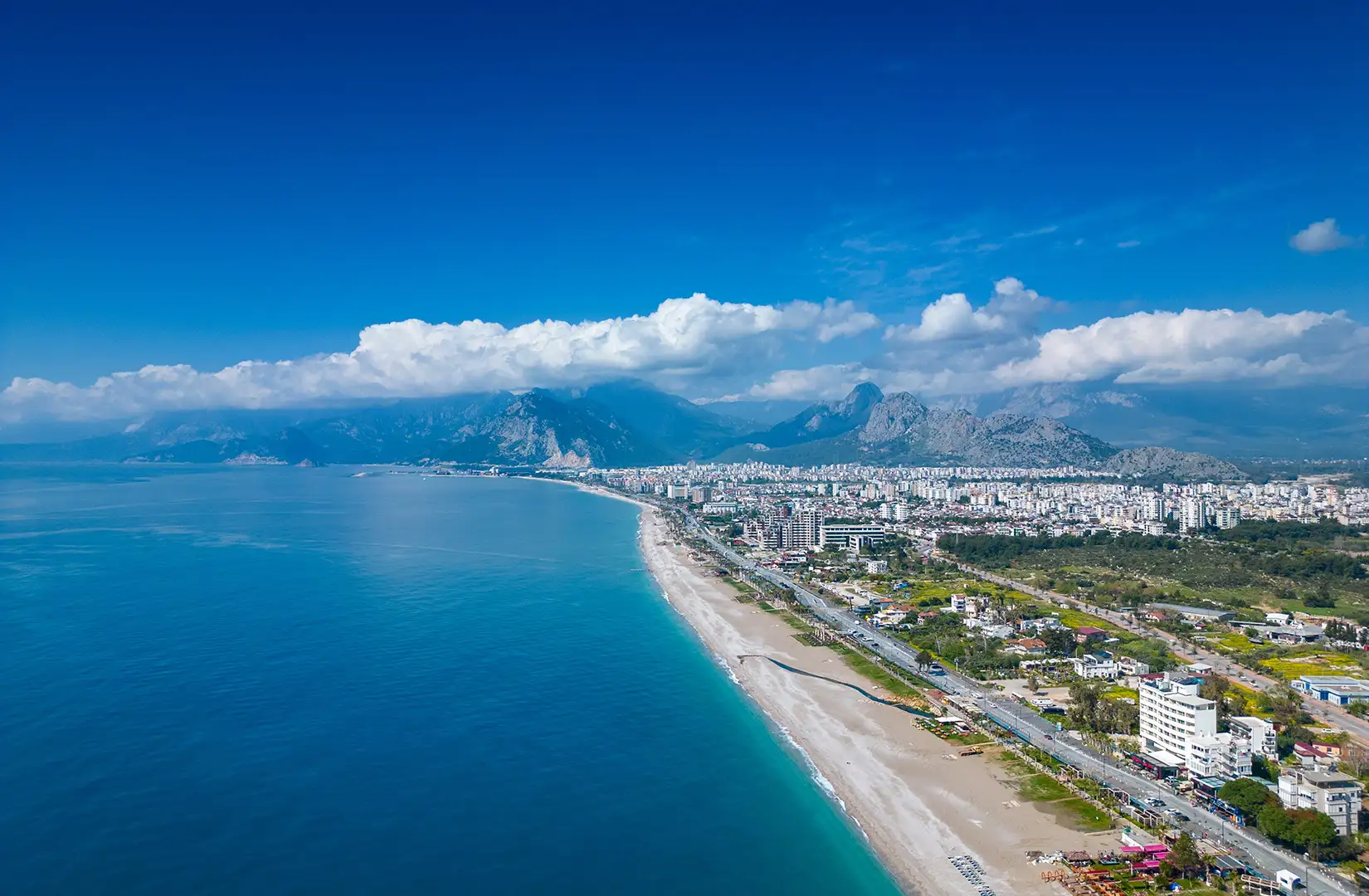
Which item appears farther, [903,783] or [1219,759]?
[903,783]

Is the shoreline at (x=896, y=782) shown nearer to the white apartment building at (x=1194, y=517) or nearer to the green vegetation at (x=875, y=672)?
the green vegetation at (x=875, y=672)

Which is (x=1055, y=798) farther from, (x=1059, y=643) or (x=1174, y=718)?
(x=1059, y=643)

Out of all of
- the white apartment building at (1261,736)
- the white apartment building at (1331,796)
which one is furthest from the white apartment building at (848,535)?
the white apartment building at (1331,796)

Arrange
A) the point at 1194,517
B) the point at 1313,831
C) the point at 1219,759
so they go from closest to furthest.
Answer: the point at 1313,831
the point at 1219,759
the point at 1194,517

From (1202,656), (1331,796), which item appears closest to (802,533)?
(1202,656)

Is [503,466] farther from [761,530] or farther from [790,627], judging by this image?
[790,627]

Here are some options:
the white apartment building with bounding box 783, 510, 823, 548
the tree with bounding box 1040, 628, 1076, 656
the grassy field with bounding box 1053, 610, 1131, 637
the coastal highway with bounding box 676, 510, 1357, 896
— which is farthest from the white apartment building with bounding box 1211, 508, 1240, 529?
the coastal highway with bounding box 676, 510, 1357, 896

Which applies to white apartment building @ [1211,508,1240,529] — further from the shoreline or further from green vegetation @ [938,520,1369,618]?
the shoreline
